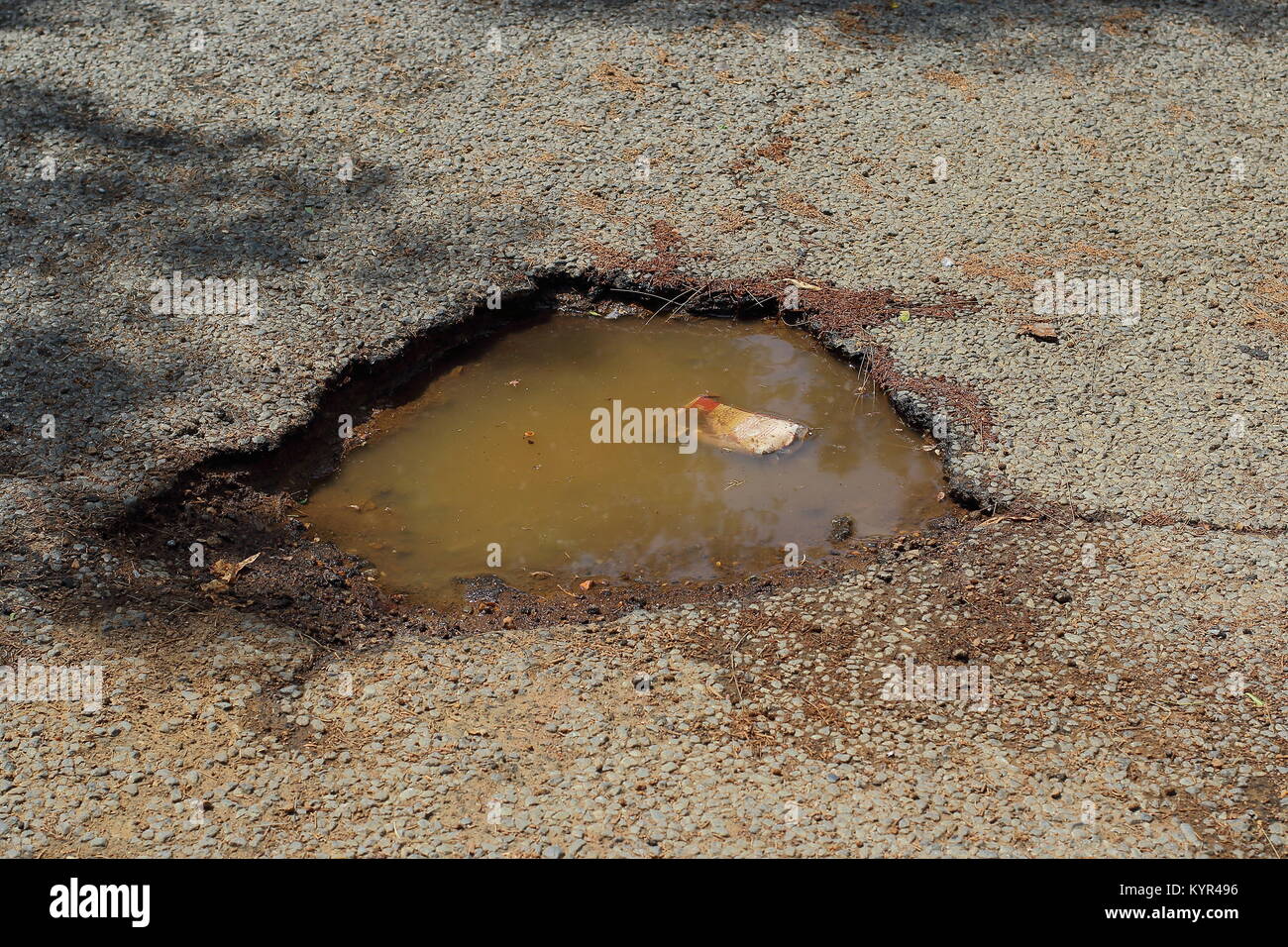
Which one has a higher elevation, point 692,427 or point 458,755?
point 692,427

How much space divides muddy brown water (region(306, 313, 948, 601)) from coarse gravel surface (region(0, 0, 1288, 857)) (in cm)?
31

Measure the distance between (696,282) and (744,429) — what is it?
1.04 metres

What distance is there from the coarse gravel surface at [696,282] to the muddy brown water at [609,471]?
1.03ft

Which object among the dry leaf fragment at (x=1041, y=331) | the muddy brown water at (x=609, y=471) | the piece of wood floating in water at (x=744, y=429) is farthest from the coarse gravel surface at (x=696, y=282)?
the piece of wood floating in water at (x=744, y=429)

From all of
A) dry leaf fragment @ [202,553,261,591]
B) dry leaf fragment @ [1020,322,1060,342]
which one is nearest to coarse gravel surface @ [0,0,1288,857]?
dry leaf fragment @ [1020,322,1060,342]

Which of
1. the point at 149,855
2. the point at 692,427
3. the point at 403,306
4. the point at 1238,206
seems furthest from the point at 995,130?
the point at 149,855

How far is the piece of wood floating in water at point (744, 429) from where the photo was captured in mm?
5273

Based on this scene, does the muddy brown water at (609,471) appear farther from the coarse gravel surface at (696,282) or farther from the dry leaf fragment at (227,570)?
the dry leaf fragment at (227,570)

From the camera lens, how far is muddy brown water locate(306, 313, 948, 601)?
4777 mm

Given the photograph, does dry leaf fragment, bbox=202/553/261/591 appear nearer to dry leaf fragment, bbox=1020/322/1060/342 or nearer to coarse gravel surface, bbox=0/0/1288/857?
coarse gravel surface, bbox=0/0/1288/857

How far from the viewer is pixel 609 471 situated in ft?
17.0

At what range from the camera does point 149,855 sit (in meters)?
3.43

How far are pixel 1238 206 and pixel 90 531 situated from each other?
20.3ft

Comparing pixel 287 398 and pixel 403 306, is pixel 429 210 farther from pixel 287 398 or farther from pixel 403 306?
pixel 287 398
